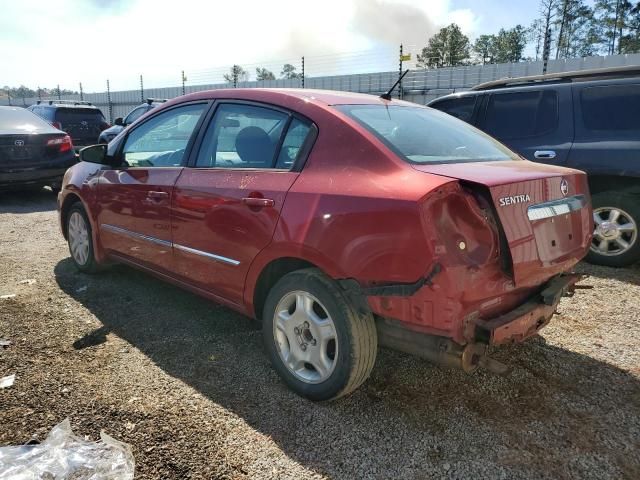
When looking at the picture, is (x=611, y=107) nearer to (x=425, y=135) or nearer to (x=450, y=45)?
(x=425, y=135)

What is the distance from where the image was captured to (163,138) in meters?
3.87

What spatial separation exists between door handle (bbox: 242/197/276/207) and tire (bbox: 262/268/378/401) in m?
0.40

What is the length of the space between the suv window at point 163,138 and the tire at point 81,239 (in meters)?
0.89

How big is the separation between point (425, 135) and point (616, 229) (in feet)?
10.2

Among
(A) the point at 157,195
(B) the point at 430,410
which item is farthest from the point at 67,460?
(A) the point at 157,195

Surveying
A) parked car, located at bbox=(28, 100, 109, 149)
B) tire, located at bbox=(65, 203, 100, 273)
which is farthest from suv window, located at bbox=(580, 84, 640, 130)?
parked car, located at bbox=(28, 100, 109, 149)

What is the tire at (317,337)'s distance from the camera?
247cm

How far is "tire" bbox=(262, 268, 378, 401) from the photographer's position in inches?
97.4

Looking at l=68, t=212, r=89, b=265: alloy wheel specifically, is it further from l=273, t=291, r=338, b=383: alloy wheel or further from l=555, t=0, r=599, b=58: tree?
l=555, t=0, r=599, b=58: tree

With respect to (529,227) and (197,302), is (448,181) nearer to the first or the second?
(529,227)

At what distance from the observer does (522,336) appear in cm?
251

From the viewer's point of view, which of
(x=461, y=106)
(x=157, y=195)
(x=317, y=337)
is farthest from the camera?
(x=461, y=106)

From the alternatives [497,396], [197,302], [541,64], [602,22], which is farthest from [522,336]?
[602,22]

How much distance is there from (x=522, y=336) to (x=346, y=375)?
35.2 inches
